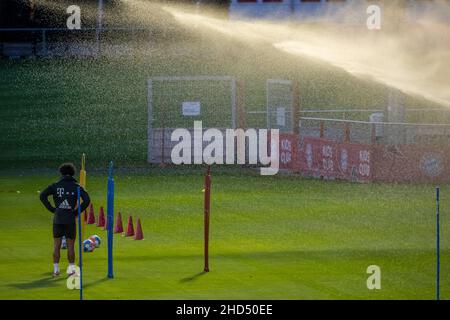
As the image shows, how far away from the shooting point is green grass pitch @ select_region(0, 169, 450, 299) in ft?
66.9

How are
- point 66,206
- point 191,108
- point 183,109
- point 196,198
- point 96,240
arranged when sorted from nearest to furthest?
point 66,206 < point 96,240 < point 196,198 < point 191,108 < point 183,109

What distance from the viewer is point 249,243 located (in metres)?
25.7

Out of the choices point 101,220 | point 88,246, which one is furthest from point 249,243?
point 101,220

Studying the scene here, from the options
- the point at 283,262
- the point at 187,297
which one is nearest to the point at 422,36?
the point at 283,262

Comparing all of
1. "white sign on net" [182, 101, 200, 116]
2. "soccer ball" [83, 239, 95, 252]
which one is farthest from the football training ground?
"white sign on net" [182, 101, 200, 116]

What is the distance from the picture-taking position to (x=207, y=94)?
60.4 metres

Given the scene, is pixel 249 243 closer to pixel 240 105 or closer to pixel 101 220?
pixel 101 220

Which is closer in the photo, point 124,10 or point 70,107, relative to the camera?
point 70,107

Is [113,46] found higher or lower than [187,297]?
higher

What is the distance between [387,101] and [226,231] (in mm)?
17131

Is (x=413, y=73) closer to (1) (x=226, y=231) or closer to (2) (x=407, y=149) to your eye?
(2) (x=407, y=149)

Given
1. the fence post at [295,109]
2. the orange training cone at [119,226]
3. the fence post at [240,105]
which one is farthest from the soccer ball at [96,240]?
the fence post at [240,105]

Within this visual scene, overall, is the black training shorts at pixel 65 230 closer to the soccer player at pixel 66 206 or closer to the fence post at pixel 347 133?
the soccer player at pixel 66 206

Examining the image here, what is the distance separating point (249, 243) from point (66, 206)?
548 cm
